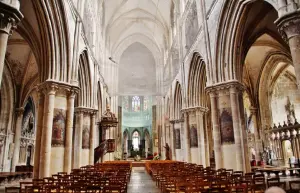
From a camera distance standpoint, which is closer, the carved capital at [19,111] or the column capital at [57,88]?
the column capital at [57,88]

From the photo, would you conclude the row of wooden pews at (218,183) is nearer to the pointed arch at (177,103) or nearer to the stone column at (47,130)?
the stone column at (47,130)

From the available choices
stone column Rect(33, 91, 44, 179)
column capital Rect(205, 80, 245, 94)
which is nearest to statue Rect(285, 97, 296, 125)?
column capital Rect(205, 80, 245, 94)

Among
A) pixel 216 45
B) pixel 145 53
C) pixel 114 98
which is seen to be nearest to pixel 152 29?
pixel 145 53

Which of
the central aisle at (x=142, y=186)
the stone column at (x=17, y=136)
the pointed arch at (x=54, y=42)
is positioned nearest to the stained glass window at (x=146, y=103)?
the stone column at (x=17, y=136)

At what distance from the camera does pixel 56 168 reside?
450 inches

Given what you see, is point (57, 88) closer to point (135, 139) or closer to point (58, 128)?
point (58, 128)

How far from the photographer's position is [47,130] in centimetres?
1081

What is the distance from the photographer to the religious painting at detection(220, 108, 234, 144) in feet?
39.3

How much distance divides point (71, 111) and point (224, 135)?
7.91 m

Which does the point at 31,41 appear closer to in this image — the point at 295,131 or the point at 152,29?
the point at 295,131

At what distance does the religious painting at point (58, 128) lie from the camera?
11.4 m

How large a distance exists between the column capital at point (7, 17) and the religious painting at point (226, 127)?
1002 centimetres

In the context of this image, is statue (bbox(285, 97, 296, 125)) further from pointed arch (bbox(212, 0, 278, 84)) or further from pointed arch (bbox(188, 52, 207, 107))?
pointed arch (bbox(212, 0, 278, 84))

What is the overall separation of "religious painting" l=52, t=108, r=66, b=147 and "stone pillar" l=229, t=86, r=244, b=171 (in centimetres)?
844
